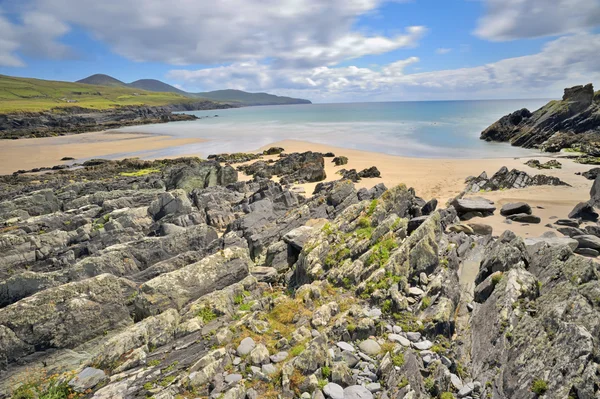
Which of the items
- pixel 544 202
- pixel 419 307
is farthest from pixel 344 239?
pixel 544 202

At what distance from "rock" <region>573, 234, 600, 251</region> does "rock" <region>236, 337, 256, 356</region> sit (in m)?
18.4

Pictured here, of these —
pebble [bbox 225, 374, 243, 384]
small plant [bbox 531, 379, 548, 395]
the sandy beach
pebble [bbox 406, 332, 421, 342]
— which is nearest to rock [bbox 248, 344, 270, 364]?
pebble [bbox 225, 374, 243, 384]

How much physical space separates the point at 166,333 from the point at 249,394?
397 centimetres

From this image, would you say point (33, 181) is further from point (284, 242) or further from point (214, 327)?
point (214, 327)

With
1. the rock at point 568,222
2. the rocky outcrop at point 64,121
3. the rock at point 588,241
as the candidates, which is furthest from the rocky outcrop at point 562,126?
the rocky outcrop at point 64,121

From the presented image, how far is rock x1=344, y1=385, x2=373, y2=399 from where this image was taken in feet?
24.0

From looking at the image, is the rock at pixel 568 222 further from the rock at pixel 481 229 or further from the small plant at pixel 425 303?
the small plant at pixel 425 303

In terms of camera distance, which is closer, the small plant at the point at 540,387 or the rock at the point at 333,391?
the small plant at the point at 540,387

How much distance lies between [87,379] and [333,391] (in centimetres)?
653

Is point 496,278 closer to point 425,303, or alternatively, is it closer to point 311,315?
point 425,303

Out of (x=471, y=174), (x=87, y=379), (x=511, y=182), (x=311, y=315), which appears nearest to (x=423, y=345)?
(x=311, y=315)

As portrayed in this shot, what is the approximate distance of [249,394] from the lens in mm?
7371

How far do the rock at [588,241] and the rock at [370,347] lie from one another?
15.3 meters

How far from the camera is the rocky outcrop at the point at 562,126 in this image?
2670 inches
